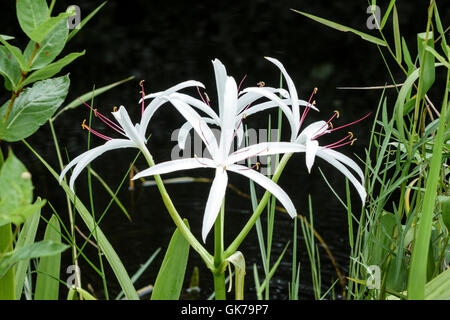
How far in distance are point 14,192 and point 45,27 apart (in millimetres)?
109

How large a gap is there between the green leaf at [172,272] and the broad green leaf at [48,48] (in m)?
0.18

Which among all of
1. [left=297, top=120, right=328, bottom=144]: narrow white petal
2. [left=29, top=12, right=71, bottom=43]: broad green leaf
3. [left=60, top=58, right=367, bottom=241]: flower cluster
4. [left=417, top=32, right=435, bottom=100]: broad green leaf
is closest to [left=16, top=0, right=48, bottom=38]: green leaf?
[left=29, top=12, right=71, bottom=43]: broad green leaf

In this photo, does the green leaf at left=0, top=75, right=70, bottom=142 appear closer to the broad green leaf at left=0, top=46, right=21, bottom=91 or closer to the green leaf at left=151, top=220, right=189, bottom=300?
the broad green leaf at left=0, top=46, right=21, bottom=91

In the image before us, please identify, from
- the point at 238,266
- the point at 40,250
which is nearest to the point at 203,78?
the point at 238,266

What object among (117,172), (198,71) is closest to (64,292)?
(117,172)

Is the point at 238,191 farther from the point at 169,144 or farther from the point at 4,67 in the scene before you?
the point at 4,67

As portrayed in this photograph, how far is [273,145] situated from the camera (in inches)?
18.0

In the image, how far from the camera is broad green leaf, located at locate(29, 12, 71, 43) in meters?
0.37

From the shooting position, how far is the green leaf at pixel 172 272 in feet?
1.67

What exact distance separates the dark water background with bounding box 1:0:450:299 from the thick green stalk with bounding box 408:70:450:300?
668mm

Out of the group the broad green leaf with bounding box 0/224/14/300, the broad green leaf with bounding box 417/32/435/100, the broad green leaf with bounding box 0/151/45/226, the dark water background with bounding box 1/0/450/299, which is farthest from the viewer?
the dark water background with bounding box 1/0/450/299

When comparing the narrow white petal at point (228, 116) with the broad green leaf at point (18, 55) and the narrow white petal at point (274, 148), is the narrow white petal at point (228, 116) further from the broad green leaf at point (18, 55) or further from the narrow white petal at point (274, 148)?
the broad green leaf at point (18, 55)

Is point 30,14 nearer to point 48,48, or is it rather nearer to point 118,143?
point 48,48

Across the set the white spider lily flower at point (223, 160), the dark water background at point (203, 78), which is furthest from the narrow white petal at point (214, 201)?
the dark water background at point (203, 78)
